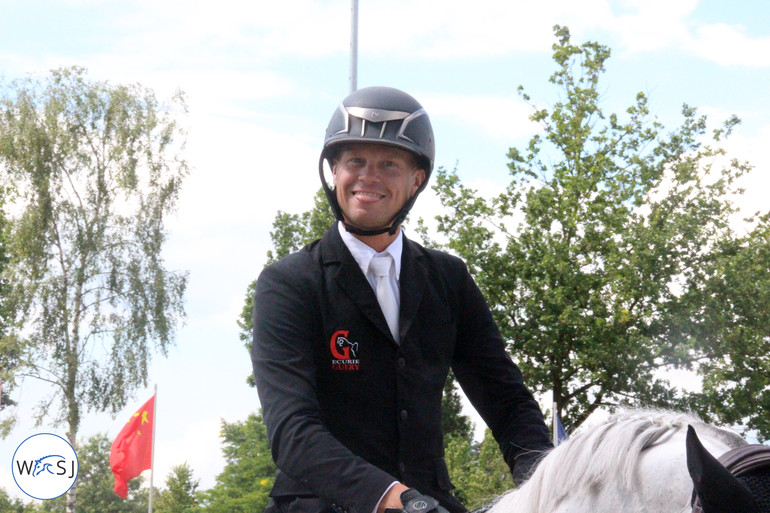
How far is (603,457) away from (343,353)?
129 centimetres

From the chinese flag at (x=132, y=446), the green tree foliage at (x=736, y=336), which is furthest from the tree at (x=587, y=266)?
the chinese flag at (x=132, y=446)

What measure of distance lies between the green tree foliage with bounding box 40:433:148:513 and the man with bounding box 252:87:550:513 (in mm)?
61509

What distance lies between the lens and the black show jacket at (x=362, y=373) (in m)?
2.80

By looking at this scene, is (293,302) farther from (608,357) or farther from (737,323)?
(737,323)

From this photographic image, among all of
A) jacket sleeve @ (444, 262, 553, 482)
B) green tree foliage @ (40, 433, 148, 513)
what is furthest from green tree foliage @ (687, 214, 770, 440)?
green tree foliage @ (40, 433, 148, 513)

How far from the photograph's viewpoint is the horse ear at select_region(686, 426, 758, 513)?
4.94 ft

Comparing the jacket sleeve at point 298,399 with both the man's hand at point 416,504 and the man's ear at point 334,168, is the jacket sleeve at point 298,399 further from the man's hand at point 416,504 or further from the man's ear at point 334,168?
the man's ear at point 334,168

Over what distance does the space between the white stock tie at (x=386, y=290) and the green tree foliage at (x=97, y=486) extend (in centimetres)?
6155

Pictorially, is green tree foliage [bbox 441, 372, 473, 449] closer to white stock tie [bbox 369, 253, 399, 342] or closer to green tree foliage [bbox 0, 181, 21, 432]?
green tree foliage [bbox 0, 181, 21, 432]

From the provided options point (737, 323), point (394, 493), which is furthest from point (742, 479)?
point (737, 323)

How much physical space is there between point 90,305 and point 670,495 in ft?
139

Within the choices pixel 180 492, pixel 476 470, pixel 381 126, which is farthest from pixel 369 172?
pixel 180 492

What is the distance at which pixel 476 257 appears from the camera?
2758cm

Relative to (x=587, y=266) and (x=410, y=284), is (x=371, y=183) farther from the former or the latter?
(x=587, y=266)
